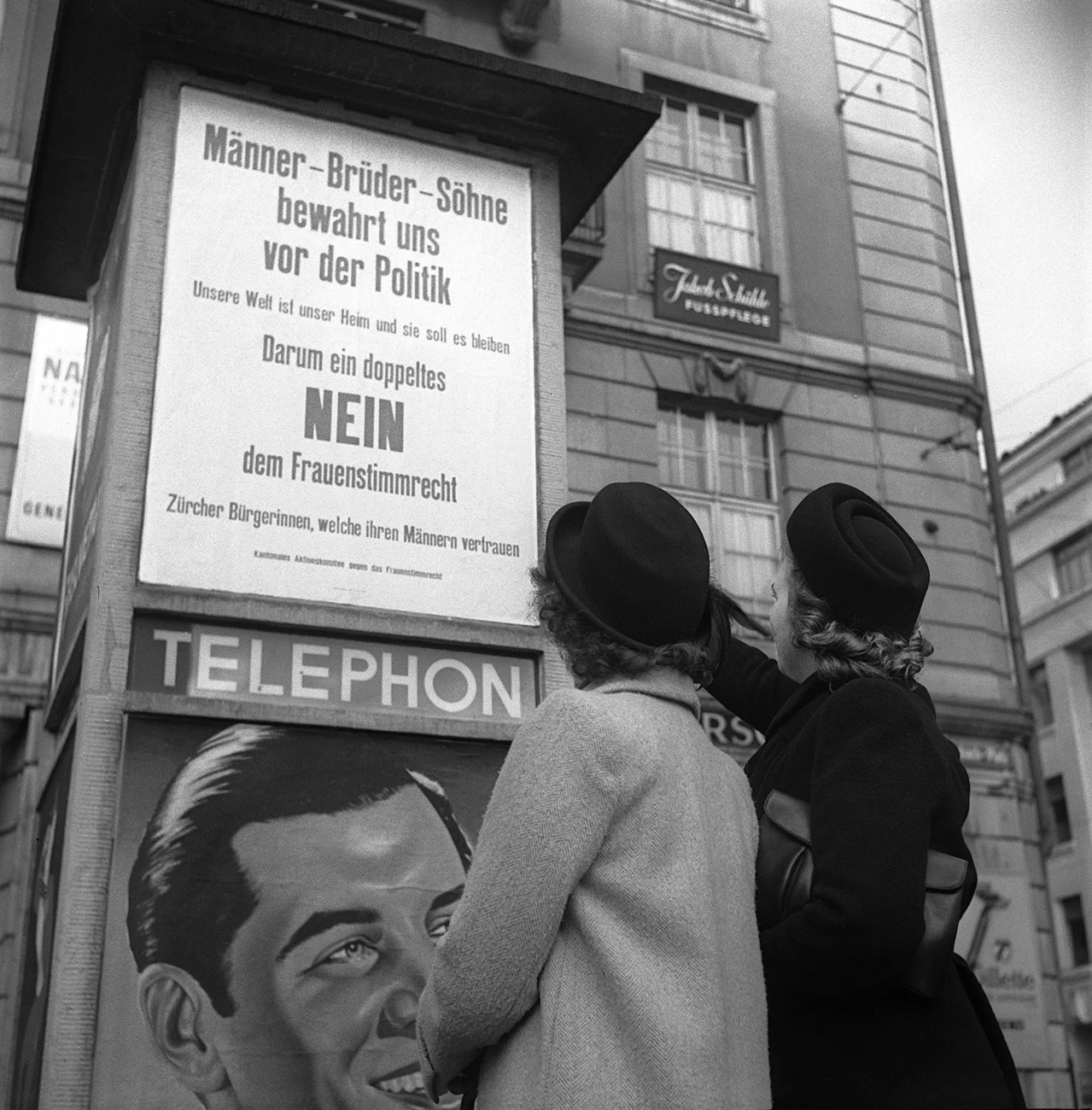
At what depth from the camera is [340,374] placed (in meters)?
6.61

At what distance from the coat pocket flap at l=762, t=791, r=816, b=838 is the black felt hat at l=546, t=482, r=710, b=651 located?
0.36 m

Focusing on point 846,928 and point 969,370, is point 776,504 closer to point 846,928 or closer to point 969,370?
point 969,370

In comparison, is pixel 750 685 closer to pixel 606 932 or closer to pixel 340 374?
pixel 606 932

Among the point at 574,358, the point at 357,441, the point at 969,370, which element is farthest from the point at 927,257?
the point at 357,441

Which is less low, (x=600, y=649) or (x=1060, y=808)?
(x=1060, y=808)

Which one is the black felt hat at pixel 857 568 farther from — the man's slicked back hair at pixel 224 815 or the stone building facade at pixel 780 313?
the stone building facade at pixel 780 313

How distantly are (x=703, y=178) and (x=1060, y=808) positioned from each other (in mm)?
27844

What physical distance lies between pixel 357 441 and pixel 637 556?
4.04 metres

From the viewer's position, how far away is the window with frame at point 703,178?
1471cm

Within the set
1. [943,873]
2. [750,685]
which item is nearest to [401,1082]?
[750,685]

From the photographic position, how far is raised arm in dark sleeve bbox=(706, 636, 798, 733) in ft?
10.8

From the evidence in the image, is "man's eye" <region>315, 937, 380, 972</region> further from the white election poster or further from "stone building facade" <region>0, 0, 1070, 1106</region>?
"stone building facade" <region>0, 0, 1070, 1106</region>

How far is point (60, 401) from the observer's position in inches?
443

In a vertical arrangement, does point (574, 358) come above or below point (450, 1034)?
above
